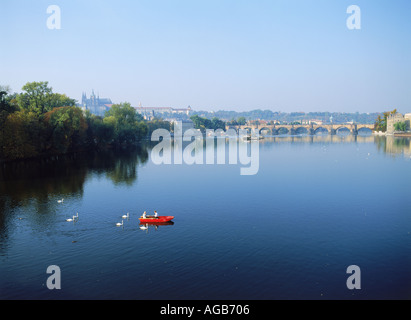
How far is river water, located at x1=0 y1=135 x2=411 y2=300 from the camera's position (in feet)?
73.3

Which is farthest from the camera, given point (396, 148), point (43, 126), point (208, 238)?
point (396, 148)

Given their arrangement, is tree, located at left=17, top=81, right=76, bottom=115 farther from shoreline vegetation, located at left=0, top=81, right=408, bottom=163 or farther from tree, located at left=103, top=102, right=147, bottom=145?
tree, located at left=103, top=102, right=147, bottom=145

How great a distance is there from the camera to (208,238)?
1204 inches

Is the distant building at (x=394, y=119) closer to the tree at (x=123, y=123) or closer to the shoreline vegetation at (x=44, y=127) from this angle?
the tree at (x=123, y=123)

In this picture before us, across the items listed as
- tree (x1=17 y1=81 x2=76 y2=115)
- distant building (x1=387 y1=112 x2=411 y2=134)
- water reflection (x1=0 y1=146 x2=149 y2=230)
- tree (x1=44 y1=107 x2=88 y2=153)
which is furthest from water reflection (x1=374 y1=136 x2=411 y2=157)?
tree (x1=17 y1=81 x2=76 y2=115)

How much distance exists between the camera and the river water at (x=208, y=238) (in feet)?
73.3

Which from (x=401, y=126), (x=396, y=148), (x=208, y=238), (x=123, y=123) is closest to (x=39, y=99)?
(x=123, y=123)

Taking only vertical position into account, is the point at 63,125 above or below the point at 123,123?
below

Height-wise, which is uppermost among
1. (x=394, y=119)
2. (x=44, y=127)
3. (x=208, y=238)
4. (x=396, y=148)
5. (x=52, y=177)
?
(x=394, y=119)

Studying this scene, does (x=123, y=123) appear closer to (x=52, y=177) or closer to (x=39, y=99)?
(x=39, y=99)

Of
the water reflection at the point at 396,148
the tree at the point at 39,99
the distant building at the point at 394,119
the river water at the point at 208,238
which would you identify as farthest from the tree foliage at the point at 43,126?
the distant building at the point at 394,119

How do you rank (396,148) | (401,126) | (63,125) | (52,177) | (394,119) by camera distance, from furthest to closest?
(394,119), (401,126), (396,148), (63,125), (52,177)
